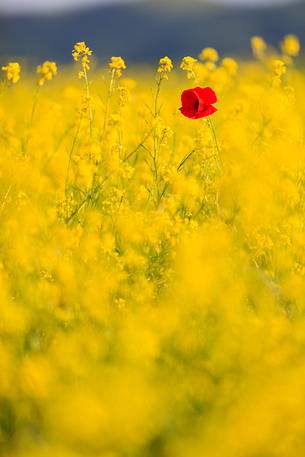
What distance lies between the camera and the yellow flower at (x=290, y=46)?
436cm

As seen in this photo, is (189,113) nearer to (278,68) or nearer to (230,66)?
(278,68)

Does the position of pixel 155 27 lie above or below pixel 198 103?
above

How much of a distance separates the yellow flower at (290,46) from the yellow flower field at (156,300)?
869 mm

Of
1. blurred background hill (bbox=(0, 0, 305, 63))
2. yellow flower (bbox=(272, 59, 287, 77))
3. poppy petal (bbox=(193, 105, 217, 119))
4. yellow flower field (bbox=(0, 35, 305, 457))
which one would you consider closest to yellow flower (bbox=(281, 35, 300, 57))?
yellow flower (bbox=(272, 59, 287, 77))

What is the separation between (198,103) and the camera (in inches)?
118

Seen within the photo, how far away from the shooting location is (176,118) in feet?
12.1

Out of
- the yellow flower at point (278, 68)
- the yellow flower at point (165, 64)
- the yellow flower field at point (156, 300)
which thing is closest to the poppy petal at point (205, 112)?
the yellow flower field at point (156, 300)

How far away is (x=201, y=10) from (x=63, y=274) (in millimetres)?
119873

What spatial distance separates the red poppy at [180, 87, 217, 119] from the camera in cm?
299

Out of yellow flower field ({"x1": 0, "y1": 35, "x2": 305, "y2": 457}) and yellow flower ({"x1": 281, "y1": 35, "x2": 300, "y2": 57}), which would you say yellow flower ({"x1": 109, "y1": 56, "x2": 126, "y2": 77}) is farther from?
yellow flower ({"x1": 281, "y1": 35, "x2": 300, "y2": 57})

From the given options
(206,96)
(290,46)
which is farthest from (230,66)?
(206,96)

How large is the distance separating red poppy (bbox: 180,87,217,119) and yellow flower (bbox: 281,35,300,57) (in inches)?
56.8

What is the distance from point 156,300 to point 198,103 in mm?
953

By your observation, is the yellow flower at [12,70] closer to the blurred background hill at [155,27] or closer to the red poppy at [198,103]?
the red poppy at [198,103]
